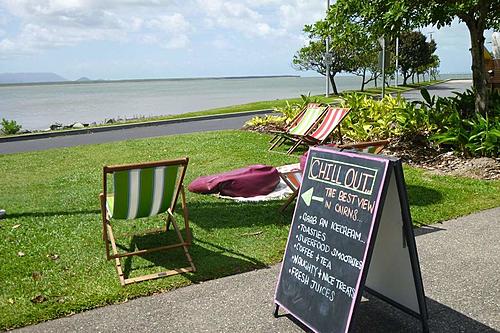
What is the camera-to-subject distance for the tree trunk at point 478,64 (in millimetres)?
9625

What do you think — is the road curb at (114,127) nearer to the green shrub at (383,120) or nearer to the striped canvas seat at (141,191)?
the green shrub at (383,120)

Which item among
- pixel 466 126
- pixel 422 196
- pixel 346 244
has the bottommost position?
pixel 422 196

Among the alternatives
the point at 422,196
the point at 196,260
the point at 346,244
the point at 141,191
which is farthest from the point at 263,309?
the point at 422,196

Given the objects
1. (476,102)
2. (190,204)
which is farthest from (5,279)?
(476,102)

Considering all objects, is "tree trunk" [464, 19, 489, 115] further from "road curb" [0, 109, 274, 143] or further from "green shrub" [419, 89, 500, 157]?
"road curb" [0, 109, 274, 143]

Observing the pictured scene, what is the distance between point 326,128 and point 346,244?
7360 mm

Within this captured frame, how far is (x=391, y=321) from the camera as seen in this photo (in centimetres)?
362

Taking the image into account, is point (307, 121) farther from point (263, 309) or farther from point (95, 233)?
point (263, 309)

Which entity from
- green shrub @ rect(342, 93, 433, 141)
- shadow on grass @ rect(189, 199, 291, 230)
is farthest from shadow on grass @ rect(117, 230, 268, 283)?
green shrub @ rect(342, 93, 433, 141)

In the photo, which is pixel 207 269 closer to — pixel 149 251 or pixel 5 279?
pixel 149 251

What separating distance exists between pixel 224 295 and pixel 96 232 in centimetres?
228

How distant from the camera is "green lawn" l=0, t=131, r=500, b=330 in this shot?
13.7 feet

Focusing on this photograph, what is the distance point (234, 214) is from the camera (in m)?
6.38

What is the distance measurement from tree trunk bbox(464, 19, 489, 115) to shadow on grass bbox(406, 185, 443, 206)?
312 cm
